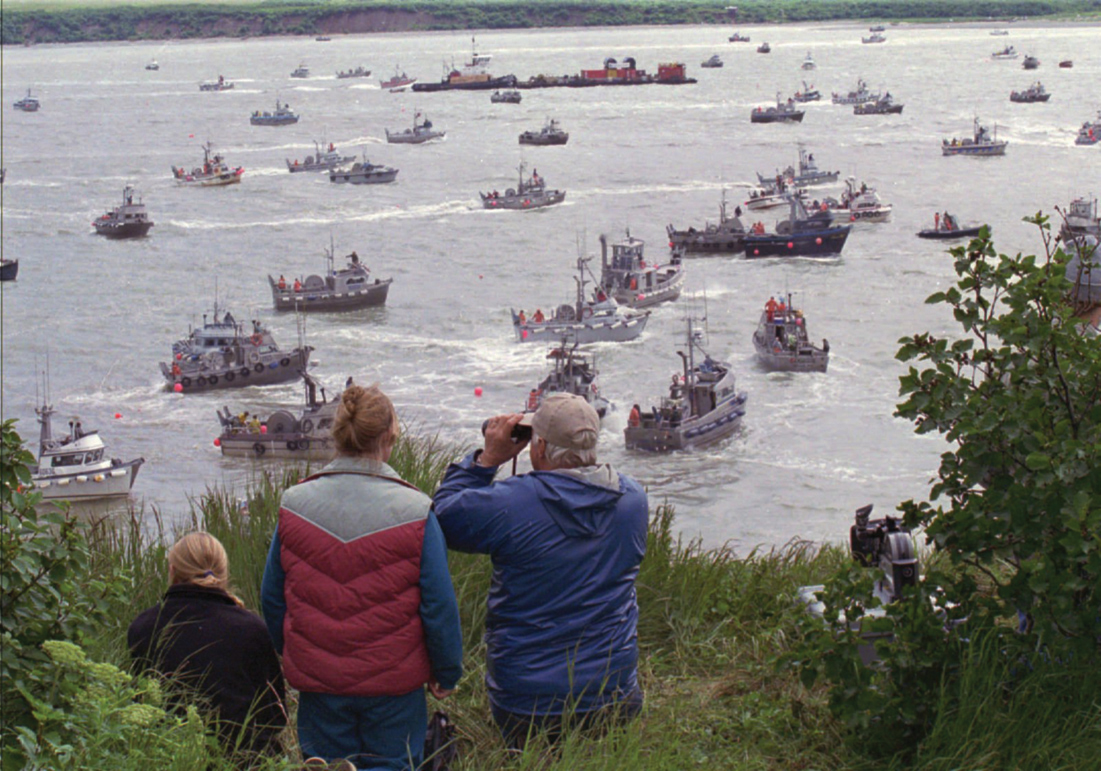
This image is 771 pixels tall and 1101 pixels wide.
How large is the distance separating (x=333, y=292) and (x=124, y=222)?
1800 cm

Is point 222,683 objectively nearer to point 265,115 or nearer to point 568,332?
point 568,332

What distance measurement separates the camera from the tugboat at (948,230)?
180ft

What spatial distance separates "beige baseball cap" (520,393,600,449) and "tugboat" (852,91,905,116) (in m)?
107

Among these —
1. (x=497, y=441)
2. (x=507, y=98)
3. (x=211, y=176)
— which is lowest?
→ (x=211, y=176)

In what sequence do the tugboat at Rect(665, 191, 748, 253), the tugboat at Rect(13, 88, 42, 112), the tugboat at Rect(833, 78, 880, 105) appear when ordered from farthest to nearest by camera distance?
the tugboat at Rect(13, 88, 42, 112), the tugboat at Rect(833, 78, 880, 105), the tugboat at Rect(665, 191, 748, 253)

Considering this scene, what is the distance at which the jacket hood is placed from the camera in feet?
13.0

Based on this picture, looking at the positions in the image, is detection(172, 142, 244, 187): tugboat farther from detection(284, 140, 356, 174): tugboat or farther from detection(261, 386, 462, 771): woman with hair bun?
detection(261, 386, 462, 771): woman with hair bun

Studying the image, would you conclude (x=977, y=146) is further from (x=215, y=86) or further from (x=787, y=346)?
(x=215, y=86)

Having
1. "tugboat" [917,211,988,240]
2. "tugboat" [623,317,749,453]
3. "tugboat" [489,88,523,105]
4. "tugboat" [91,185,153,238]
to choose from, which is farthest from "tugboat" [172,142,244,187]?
"tugboat" [489,88,523,105]

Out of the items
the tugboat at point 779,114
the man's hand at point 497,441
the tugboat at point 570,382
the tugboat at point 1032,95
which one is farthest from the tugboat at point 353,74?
the man's hand at point 497,441

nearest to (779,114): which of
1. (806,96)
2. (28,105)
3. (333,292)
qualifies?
(806,96)

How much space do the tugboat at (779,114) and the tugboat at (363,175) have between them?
111ft

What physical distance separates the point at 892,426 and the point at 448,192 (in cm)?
4500

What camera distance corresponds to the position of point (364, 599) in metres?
3.75
